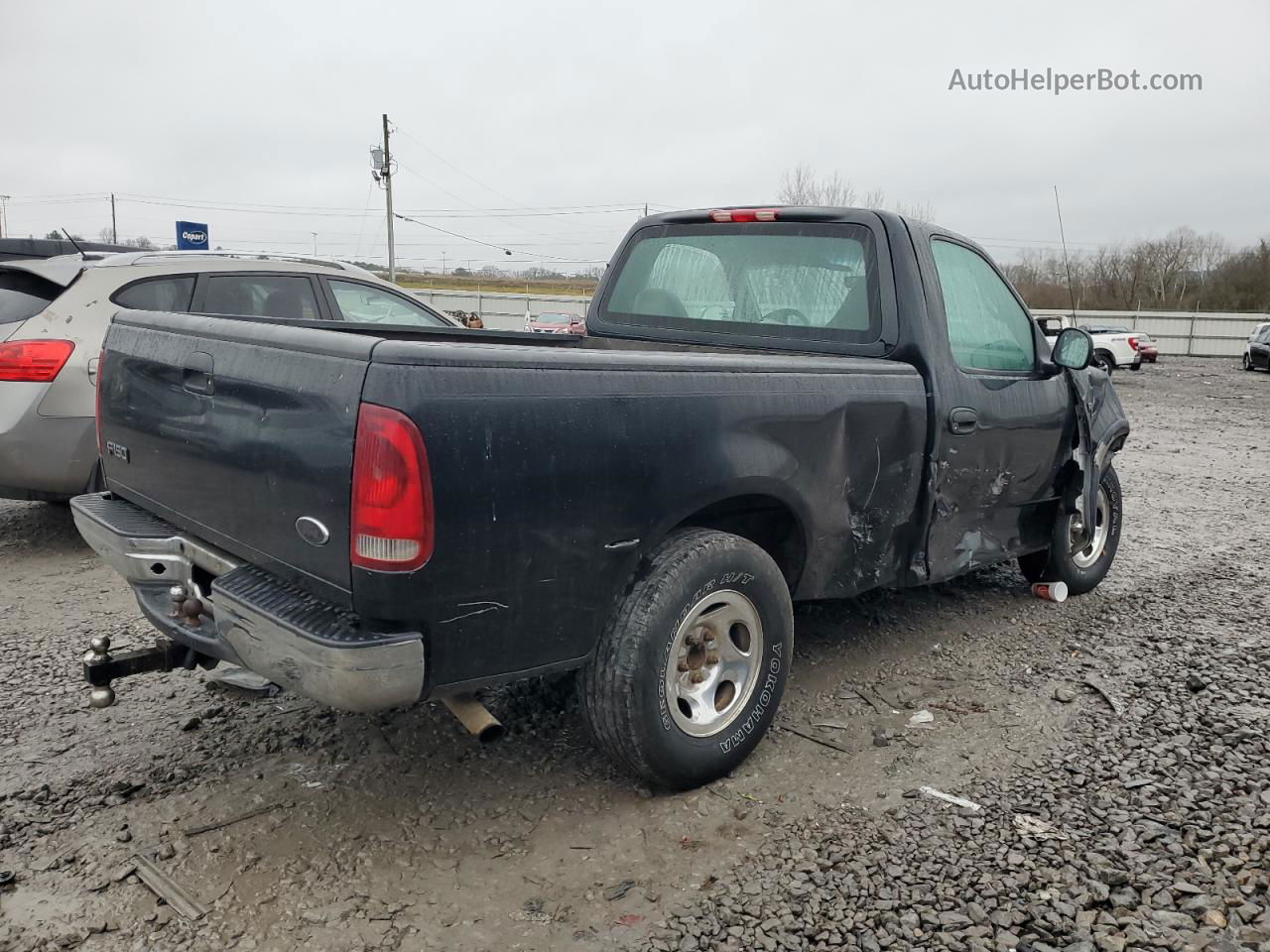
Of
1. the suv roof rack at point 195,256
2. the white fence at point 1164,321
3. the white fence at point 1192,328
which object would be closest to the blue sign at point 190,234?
the suv roof rack at point 195,256

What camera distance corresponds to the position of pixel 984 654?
438 cm

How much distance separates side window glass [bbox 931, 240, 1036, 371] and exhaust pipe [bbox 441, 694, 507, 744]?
2.41m

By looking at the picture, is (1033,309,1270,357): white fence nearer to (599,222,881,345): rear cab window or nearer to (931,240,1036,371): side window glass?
(931,240,1036,371): side window glass

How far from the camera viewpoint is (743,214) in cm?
432

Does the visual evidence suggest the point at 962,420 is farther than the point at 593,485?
Yes

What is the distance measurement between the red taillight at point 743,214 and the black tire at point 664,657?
5.97 ft

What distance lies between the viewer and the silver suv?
5.19m

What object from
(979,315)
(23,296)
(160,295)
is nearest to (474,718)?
(979,315)

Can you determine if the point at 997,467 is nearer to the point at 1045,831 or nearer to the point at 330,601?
the point at 1045,831

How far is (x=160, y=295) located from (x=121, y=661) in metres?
3.45

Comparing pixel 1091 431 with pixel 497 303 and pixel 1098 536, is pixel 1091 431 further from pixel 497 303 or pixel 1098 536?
pixel 497 303

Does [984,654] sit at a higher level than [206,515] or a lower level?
lower

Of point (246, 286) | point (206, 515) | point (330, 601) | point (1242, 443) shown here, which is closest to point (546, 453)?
point (330, 601)

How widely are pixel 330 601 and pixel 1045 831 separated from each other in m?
2.17
